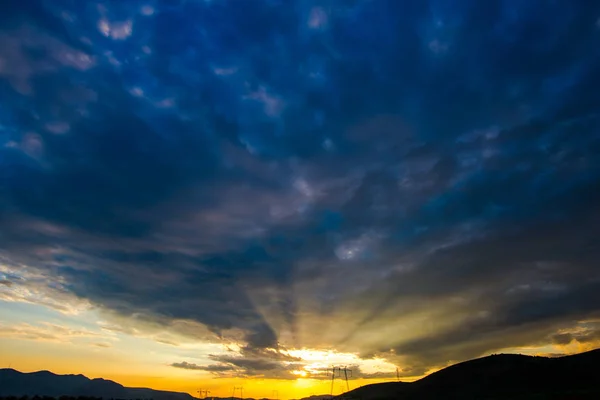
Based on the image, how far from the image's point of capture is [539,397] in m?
183

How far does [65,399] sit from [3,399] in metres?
17.9

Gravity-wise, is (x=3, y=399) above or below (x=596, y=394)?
below

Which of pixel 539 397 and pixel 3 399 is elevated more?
pixel 539 397

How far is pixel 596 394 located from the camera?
175125 millimetres

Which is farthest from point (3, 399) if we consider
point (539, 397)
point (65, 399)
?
point (539, 397)

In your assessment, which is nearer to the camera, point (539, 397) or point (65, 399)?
point (65, 399)

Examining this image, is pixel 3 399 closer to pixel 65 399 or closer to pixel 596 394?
pixel 65 399

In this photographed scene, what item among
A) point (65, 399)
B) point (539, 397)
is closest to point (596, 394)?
point (539, 397)

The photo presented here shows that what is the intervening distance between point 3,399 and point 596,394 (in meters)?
223

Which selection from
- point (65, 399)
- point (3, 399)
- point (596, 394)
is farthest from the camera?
point (596, 394)

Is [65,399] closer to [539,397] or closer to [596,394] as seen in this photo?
[539,397]

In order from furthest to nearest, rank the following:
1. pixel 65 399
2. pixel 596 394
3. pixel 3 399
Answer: pixel 596 394, pixel 65 399, pixel 3 399

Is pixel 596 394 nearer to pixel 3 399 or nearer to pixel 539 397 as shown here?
→ pixel 539 397

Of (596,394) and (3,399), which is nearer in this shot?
(3,399)
